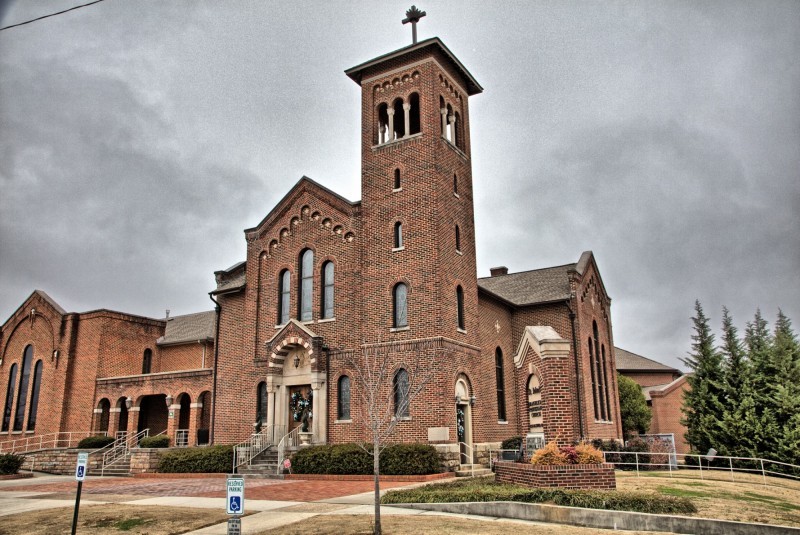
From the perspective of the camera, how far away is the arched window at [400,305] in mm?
25734

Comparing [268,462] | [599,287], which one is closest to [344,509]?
[268,462]

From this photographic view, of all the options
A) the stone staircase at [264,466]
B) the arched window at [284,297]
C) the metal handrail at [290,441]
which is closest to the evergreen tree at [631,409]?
the metal handrail at [290,441]

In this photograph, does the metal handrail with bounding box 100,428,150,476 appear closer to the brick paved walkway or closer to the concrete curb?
the brick paved walkway

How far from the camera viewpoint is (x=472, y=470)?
24312mm

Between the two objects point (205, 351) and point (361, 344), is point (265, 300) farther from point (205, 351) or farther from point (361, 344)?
point (205, 351)

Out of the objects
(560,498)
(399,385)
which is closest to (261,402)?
(399,385)

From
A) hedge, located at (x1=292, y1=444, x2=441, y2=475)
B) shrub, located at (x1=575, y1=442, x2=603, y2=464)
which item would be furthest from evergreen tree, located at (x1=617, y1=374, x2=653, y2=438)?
shrub, located at (x1=575, y1=442, x2=603, y2=464)

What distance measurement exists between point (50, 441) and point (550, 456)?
32281 mm

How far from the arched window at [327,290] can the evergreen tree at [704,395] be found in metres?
16.2

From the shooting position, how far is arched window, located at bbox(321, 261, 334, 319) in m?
27.8

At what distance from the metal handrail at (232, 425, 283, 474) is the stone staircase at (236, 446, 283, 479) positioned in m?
0.15

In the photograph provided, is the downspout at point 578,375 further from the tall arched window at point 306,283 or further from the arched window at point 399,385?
the tall arched window at point 306,283

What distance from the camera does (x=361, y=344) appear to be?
2616 centimetres

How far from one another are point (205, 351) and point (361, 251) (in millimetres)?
16761
